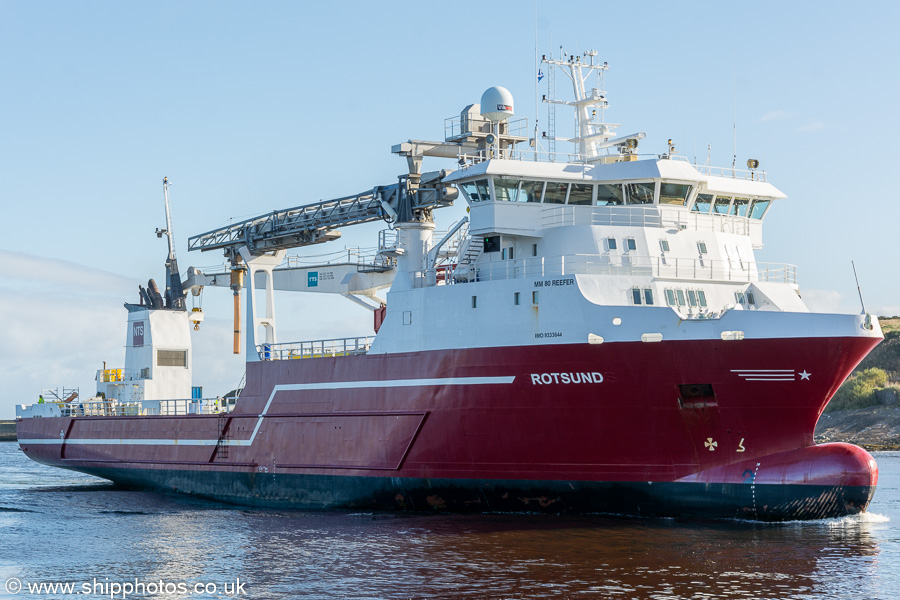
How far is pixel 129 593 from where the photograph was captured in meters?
15.7

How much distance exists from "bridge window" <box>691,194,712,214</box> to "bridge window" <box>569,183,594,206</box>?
233 centimetres

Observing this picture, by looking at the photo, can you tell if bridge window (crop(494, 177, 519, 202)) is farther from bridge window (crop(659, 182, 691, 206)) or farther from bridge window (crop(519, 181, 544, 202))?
bridge window (crop(659, 182, 691, 206))

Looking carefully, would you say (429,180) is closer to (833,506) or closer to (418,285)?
(418,285)

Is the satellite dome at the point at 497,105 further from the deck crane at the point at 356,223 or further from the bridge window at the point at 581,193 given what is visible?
the bridge window at the point at 581,193

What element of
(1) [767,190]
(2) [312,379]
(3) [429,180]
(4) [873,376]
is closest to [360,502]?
(2) [312,379]

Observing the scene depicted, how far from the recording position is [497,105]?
24.1 meters

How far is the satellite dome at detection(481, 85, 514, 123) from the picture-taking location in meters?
24.1

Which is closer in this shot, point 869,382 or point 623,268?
point 623,268

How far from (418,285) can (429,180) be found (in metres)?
2.73

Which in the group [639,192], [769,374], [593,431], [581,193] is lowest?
[593,431]

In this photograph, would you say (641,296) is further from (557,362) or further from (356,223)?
(356,223)

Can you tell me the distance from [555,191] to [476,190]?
172cm

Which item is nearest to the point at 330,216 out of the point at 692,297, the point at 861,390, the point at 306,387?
the point at 306,387

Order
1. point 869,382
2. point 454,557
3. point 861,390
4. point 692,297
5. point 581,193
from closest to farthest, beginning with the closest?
point 454,557 < point 692,297 < point 581,193 < point 861,390 < point 869,382
